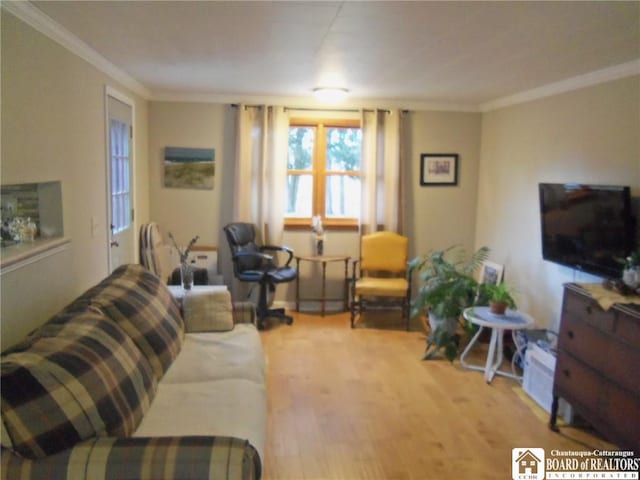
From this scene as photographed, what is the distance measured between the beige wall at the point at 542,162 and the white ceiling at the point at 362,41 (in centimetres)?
25

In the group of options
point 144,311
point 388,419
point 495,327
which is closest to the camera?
point 144,311

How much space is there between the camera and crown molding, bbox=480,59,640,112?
3.15 m

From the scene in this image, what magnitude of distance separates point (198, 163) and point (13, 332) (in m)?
3.12

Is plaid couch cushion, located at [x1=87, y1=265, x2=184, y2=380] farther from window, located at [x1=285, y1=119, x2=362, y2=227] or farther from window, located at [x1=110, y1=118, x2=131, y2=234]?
window, located at [x1=285, y1=119, x2=362, y2=227]

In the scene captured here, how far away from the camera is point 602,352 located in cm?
264

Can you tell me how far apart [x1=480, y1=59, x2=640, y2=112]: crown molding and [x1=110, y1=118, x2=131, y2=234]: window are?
11.4ft

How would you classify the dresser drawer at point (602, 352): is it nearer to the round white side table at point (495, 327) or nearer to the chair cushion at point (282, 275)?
the round white side table at point (495, 327)

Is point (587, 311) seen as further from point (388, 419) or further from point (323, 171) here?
point (323, 171)

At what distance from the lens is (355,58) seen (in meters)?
3.18

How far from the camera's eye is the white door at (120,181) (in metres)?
3.64

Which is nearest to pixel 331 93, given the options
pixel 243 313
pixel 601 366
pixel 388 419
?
pixel 243 313

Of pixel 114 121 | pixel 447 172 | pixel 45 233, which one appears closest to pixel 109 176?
pixel 114 121

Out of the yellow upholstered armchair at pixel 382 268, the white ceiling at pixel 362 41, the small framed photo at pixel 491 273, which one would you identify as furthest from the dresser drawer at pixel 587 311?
the yellow upholstered armchair at pixel 382 268

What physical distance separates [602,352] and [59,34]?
3.41 m
